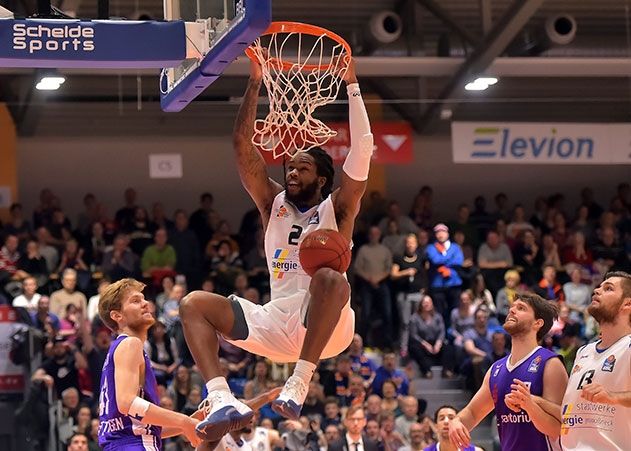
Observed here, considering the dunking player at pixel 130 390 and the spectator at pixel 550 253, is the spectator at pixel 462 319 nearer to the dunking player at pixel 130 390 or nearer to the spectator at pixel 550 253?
the spectator at pixel 550 253

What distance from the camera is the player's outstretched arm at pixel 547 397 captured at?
7.38 meters

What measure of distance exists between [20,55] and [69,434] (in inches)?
326

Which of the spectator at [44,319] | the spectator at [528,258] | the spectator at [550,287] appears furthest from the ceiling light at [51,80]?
the spectator at [528,258]

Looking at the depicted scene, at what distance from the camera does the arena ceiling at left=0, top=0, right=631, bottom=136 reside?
62.1 ft

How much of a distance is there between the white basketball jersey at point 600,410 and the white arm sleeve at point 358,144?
1.94m

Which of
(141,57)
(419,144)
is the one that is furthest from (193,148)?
(141,57)

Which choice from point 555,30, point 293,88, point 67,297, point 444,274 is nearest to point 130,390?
point 293,88

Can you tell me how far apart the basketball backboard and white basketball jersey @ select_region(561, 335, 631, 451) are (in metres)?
3.02

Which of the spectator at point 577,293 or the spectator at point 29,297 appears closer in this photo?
the spectator at point 29,297

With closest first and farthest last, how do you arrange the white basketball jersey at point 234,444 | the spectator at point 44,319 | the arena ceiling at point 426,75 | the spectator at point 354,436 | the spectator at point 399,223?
the white basketball jersey at point 234,444 → the spectator at point 354,436 → the spectator at point 44,319 → the arena ceiling at point 426,75 → the spectator at point 399,223

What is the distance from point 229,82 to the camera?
21.9 metres

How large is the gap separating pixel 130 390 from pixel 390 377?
8.98 m

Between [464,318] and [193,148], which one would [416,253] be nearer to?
[464,318]

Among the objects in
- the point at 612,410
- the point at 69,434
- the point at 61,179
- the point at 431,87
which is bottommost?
the point at 69,434
